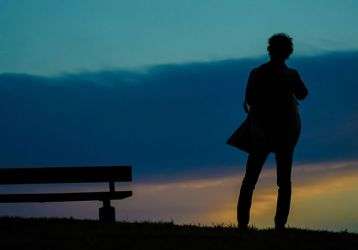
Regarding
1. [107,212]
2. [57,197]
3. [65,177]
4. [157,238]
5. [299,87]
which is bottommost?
[157,238]

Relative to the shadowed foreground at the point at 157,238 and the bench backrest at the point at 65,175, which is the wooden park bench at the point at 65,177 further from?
the shadowed foreground at the point at 157,238

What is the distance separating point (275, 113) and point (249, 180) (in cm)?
100

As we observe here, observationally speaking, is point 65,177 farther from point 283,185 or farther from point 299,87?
point 299,87

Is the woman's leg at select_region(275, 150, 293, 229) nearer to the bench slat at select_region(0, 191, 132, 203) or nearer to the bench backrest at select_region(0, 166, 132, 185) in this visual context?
the bench slat at select_region(0, 191, 132, 203)

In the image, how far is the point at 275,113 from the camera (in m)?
11.0

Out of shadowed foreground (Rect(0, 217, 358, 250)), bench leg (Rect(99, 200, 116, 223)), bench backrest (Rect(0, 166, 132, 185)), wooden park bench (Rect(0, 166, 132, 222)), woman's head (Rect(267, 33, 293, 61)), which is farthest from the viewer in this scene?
bench backrest (Rect(0, 166, 132, 185))

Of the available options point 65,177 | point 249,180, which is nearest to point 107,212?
point 65,177

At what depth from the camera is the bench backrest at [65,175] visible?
1500 cm

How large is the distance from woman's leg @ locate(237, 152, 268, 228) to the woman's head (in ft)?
4.49

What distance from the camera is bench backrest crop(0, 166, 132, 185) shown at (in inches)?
591

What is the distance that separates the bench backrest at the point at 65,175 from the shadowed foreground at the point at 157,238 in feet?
8.72

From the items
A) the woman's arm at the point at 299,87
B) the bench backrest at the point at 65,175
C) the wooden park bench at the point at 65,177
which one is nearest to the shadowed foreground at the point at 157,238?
the woman's arm at the point at 299,87

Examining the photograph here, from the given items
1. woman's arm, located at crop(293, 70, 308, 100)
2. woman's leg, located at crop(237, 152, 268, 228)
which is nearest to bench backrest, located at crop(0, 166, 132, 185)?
woman's leg, located at crop(237, 152, 268, 228)

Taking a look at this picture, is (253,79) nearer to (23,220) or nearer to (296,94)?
(296,94)
